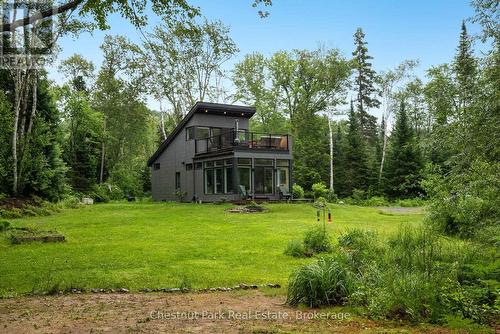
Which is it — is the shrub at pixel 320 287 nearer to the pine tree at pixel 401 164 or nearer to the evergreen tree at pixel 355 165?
the pine tree at pixel 401 164

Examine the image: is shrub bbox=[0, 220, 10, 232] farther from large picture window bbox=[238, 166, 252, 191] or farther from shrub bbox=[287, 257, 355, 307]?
large picture window bbox=[238, 166, 252, 191]

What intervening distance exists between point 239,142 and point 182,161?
18.1ft

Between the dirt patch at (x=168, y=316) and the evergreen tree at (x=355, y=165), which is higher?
the evergreen tree at (x=355, y=165)

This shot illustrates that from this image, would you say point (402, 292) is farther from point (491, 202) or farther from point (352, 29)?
point (352, 29)

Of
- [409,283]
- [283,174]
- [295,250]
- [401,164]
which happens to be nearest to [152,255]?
[295,250]

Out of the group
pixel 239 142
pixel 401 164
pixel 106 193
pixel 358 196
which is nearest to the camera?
pixel 239 142

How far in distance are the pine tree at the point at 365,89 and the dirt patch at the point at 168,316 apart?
44.4 meters

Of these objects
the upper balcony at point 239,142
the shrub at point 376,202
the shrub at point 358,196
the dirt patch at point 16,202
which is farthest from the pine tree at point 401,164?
the dirt patch at point 16,202

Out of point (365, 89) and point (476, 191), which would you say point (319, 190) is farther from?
point (476, 191)

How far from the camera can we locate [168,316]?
488 cm

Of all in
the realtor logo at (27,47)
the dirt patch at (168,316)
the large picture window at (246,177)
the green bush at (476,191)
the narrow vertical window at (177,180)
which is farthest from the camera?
the narrow vertical window at (177,180)

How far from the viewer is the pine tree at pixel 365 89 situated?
47.6 meters

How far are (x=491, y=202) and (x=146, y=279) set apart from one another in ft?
18.7

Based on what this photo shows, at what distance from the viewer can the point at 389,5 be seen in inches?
467
